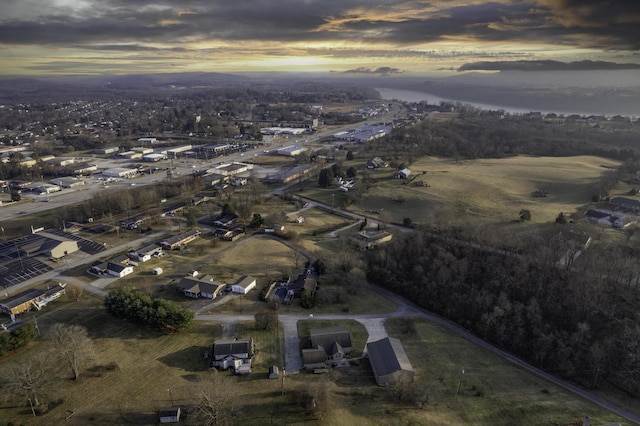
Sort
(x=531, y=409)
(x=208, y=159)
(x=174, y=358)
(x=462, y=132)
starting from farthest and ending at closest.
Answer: (x=462, y=132), (x=208, y=159), (x=174, y=358), (x=531, y=409)

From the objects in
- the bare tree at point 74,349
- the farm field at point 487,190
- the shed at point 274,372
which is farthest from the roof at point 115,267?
the farm field at point 487,190

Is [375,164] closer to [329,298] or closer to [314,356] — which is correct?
[329,298]

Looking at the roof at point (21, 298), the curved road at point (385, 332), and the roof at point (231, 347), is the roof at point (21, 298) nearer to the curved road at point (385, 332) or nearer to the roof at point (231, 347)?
the curved road at point (385, 332)

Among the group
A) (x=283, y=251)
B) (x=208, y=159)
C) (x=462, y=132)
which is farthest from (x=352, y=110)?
(x=283, y=251)

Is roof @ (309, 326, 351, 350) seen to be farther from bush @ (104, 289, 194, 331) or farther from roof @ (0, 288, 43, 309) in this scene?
roof @ (0, 288, 43, 309)

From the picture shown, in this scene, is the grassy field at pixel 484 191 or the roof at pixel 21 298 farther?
the grassy field at pixel 484 191

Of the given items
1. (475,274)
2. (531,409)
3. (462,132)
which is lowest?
(531,409)

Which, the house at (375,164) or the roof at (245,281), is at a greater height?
the house at (375,164)

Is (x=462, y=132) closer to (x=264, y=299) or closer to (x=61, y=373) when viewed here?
(x=264, y=299)
